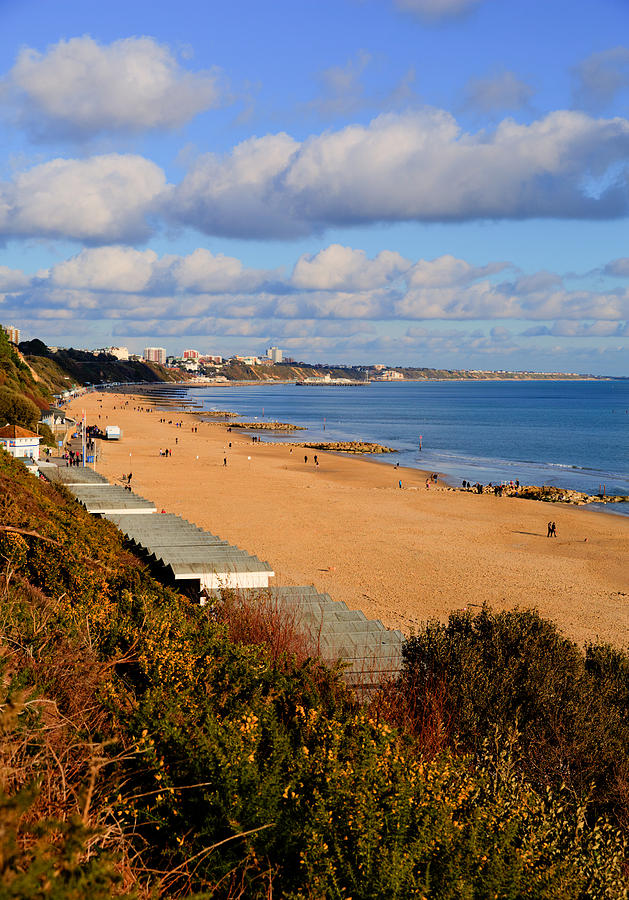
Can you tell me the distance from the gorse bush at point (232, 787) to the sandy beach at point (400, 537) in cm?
1225

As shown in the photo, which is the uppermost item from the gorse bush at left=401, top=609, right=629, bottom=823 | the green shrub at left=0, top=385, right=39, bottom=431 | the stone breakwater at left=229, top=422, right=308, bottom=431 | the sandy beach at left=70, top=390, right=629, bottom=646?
the green shrub at left=0, top=385, right=39, bottom=431

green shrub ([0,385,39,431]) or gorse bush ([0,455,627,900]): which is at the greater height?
green shrub ([0,385,39,431])

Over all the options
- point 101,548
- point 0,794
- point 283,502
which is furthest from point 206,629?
point 283,502

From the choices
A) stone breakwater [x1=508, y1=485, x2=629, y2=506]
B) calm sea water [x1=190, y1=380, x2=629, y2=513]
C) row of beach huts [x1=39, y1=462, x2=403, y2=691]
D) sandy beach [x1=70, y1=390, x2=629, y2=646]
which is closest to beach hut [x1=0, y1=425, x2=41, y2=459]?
sandy beach [x1=70, y1=390, x2=629, y2=646]

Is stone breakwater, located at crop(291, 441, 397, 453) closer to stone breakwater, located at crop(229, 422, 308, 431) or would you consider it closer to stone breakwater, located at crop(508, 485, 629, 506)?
stone breakwater, located at crop(229, 422, 308, 431)

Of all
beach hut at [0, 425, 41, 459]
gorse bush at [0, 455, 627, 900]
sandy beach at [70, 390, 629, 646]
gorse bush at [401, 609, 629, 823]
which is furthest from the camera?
beach hut at [0, 425, 41, 459]

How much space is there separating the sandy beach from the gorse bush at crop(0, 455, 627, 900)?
12246 mm

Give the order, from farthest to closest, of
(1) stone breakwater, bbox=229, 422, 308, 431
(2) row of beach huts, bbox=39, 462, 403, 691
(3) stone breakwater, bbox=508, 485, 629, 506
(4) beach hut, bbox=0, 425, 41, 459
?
(1) stone breakwater, bbox=229, 422, 308, 431 → (3) stone breakwater, bbox=508, 485, 629, 506 → (4) beach hut, bbox=0, 425, 41, 459 → (2) row of beach huts, bbox=39, 462, 403, 691

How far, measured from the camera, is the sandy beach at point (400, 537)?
22.4 metres

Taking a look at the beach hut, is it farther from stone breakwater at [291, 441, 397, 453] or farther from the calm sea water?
stone breakwater at [291, 441, 397, 453]

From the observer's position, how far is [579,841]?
5988mm

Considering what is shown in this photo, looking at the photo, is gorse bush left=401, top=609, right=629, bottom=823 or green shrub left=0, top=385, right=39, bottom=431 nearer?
gorse bush left=401, top=609, right=629, bottom=823

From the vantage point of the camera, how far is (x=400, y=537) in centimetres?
3188

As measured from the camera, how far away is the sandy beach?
22375 millimetres
